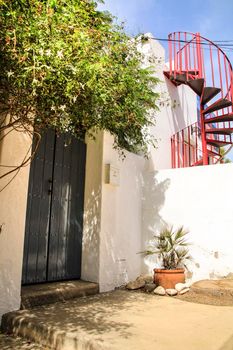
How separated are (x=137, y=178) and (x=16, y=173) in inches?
118

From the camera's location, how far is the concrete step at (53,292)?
3.59 metres

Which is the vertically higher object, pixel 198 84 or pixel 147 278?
pixel 198 84

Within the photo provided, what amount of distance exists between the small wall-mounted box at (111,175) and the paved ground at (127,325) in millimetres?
1858

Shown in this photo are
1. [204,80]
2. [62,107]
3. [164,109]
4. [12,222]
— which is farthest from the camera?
[164,109]

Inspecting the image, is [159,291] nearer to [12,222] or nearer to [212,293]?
[212,293]

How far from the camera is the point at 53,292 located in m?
3.86

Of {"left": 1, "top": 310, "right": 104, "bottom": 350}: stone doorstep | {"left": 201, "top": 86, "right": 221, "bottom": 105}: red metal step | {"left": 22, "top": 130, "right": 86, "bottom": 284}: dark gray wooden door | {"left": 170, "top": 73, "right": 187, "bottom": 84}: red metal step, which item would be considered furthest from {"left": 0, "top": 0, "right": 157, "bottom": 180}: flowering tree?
{"left": 170, "top": 73, "right": 187, "bottom": 84}: red metal step

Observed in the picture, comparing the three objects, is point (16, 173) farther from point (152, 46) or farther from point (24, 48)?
point (152, 46)

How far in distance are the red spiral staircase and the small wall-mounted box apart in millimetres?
2666

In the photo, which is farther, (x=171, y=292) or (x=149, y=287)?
(x=149, y=287)

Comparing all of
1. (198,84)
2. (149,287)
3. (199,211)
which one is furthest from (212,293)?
(198,84)

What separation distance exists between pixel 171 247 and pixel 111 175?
158 cm

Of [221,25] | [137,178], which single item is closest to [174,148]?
[137,178]

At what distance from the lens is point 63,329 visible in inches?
112
